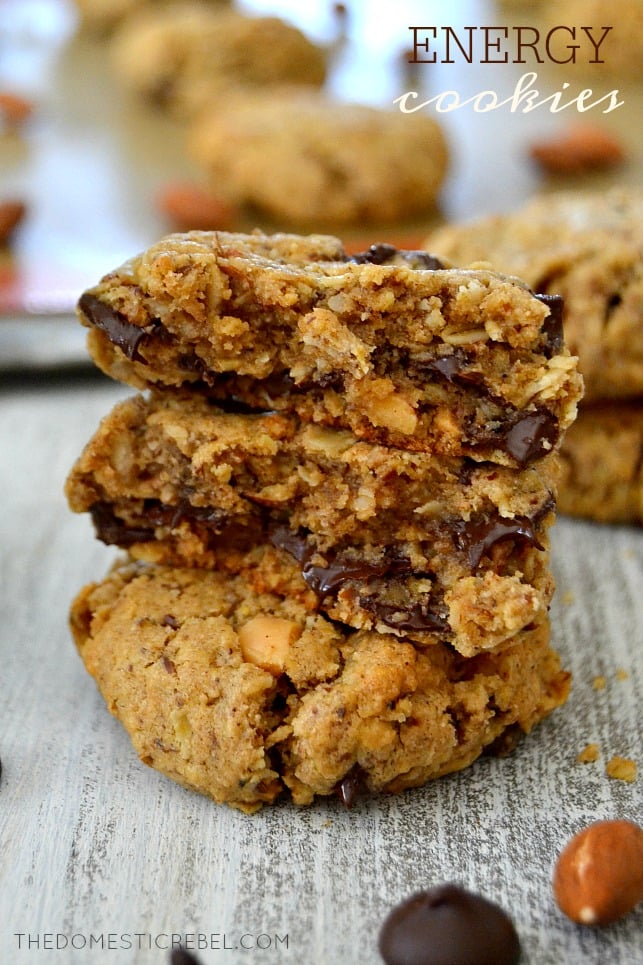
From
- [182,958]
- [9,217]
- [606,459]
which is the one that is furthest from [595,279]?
[9,217]

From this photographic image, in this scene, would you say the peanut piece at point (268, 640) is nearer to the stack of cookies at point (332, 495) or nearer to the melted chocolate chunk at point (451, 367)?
the stack of cookies at point (332, 495)

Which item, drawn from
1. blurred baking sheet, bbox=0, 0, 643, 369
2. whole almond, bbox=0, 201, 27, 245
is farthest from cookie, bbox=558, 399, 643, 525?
whole almond, bbox=0, 201, 27, 245

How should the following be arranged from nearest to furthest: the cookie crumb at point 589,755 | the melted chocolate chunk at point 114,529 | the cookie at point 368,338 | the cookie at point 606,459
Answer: the cookie at point 368,338, the cookie crumb at point 589,755, the melted chocolate chunk at point 114,529, the cookie at point 606,459

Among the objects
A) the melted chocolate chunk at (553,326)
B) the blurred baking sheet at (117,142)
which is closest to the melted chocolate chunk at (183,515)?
the melted chocolate chunk at (553,326)

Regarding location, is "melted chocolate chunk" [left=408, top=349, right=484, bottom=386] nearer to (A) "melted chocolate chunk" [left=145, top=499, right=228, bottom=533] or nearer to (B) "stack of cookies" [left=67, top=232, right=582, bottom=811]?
(B) "stack of cookies" [left=67, top=232, right=582, bottom=811]

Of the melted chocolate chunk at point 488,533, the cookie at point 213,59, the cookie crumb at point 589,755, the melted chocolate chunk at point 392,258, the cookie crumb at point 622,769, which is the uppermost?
the melted chocolate chunk at point 392,258

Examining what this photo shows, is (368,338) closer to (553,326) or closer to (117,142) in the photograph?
(553,326)
